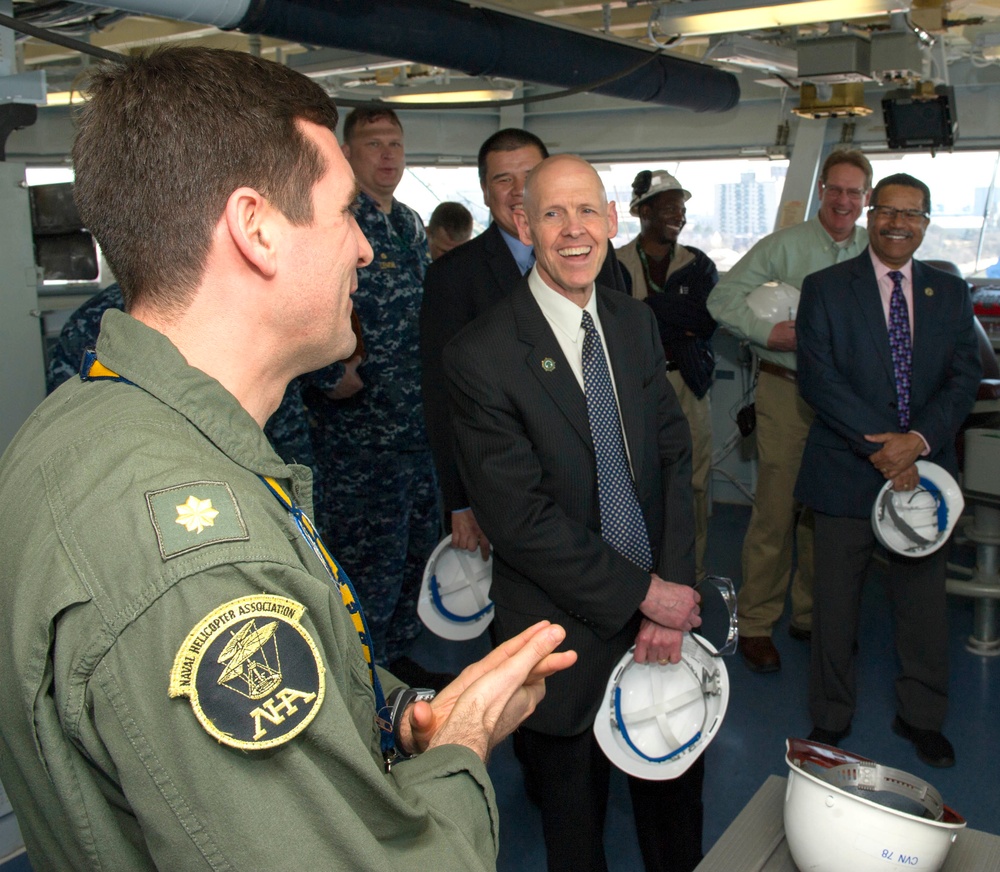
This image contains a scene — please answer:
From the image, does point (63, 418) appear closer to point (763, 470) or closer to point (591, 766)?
point (591, 766)

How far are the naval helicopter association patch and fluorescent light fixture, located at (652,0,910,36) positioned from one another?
3405 mm

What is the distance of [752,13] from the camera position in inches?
142

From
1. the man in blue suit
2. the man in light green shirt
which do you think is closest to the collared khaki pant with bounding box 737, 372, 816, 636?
the man in light green shirt

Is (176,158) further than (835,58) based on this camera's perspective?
No

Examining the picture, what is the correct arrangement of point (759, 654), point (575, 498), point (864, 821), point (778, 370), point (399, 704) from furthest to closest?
point (778, 370)
point (759, 654)
point (575, 498)
point (864, 821)
point (399, 704)

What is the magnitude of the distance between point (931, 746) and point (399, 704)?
7.73 ft

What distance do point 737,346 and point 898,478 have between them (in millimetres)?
2548

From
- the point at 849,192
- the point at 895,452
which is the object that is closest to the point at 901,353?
the point at 895,452

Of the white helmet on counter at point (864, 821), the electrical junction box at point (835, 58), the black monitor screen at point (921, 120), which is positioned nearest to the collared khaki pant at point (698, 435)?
the electrical junction box at point (835, 58)

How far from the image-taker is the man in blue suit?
289cm

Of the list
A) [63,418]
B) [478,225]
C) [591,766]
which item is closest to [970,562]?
[591,766]

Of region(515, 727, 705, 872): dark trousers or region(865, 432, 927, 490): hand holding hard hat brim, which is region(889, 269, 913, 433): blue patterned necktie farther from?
region(515, 727, 705, 872): dark trousers

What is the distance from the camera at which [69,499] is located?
2.41 ft

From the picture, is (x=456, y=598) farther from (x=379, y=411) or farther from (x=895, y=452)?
(x=895, y=452)
